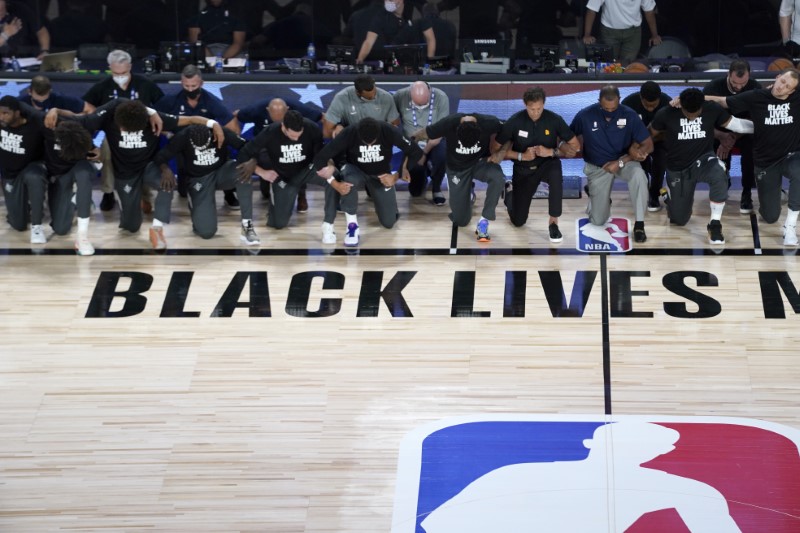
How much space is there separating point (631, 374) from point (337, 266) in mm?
3179

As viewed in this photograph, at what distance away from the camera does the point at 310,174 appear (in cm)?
1205

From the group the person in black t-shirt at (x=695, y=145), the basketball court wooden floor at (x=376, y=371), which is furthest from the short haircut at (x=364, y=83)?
the person in black t-shirt at (x=695, y=145)

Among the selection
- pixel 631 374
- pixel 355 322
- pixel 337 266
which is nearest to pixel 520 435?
pixel 631 374

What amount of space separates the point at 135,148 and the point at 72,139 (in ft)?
2.25

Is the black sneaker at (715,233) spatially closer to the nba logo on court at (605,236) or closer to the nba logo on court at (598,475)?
the nba logo on court at (605,236)

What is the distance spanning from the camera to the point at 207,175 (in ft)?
38.9

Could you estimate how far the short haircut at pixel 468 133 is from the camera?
11578 millimetres

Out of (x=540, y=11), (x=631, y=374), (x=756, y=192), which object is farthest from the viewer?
(x=540, y=11)

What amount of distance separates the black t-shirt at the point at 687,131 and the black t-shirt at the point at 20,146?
19.9 feet

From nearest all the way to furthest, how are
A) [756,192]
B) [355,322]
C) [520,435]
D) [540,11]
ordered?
1. [520,435]
2. [355,322]
3. [756,192]
4. [540,11]

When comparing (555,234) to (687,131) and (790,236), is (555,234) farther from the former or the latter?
(790,236)

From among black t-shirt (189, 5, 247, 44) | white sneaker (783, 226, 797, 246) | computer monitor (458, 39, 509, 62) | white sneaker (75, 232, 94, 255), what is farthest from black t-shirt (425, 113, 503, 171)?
black t-shirt (189, 5, 247, 44)

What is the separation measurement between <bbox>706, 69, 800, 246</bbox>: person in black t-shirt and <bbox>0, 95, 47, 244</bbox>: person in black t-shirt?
6.74 metres

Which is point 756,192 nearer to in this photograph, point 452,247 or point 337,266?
point 452,247
